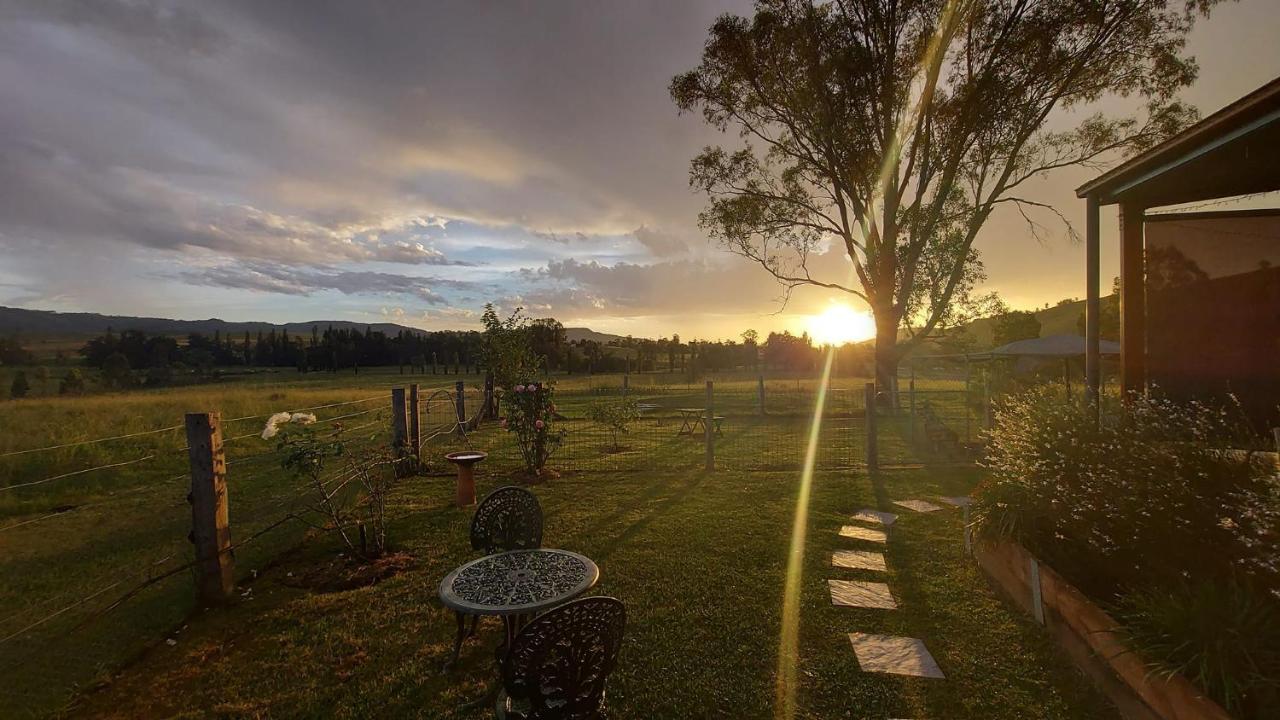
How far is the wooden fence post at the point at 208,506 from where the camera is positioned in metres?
4.09

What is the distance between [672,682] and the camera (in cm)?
314

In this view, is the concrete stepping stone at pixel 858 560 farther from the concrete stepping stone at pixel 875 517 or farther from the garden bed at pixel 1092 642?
the concrete stepping stone at pixel 875 517

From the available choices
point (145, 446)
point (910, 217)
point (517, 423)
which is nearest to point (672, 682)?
point (517, 423)

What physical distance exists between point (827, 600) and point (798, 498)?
3170mm

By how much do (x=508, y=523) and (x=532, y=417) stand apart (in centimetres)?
480

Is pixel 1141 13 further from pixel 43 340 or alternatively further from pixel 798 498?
pixel 43 340

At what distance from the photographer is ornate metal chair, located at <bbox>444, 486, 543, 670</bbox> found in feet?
12.3

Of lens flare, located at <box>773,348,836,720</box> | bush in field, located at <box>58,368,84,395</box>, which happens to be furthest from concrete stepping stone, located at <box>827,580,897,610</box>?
bush in field, located at <box>58,368,84,395</box>

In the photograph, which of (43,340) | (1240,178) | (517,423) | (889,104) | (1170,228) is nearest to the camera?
(1240,178)

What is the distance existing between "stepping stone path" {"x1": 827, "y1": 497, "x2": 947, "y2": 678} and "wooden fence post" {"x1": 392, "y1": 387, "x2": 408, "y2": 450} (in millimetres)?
6723

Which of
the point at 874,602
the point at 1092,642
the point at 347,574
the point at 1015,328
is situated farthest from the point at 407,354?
the point at 1092,642

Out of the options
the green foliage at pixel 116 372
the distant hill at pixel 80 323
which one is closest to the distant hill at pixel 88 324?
the distant hill at pixel 80 323

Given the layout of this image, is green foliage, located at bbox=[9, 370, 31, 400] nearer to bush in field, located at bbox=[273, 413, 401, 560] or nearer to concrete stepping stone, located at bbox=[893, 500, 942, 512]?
bush in field, located at bbox=[273, 413, 401, 560]

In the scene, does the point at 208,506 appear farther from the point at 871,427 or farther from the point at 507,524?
the point at 871,427
